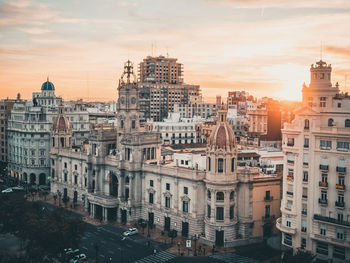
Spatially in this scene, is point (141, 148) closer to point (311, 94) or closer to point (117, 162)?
point (117, 162)

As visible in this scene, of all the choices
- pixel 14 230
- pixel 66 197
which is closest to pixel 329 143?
pixel 14 230

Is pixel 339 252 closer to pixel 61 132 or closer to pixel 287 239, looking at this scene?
pixel 287 239

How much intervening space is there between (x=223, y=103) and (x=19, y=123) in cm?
9581

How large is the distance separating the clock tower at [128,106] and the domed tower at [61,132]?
101 ft

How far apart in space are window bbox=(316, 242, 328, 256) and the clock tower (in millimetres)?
55229

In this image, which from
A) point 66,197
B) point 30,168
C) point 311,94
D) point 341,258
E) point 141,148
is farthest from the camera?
point 30,168

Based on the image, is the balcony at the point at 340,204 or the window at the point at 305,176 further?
the window at the point at 305,176

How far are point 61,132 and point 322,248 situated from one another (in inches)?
3504

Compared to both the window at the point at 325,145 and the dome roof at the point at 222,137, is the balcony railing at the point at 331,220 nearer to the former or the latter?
the window at the point at 325,145

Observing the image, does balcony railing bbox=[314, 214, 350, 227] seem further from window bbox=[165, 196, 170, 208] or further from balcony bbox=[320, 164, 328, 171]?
window bbox=[165, 196, 170, 208]

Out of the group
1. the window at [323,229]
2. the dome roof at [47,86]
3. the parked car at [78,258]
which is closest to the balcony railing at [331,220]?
the window at [323,229]

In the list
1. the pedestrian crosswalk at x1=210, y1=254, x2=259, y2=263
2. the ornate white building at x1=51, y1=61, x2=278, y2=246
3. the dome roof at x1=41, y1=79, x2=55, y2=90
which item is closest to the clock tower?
the ornate white building at x1=51, y1=61, x2=278, y2=246

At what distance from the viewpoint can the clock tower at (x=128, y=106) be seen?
117 meters

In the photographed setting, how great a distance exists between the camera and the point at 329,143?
79.6m
